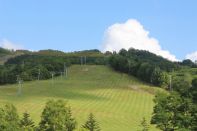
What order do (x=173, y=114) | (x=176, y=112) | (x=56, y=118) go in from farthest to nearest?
(x=56, y=118), (x=173, y=114), (x=176, y=112)

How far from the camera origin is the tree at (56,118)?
3388 inches

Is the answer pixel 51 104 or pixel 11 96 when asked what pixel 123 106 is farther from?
pixel 51 104

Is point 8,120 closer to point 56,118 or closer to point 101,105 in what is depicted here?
point 56,118

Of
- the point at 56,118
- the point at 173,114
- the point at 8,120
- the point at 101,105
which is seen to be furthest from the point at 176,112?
the point at 101,105

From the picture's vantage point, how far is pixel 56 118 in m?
86.6

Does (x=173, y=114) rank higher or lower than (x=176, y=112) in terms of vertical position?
lower

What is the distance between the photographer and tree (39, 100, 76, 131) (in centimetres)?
8606

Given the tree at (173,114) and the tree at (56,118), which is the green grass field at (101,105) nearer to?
the tree at (56,118)

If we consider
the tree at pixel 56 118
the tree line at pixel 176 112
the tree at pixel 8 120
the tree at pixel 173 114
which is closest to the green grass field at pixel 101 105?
the tree at pixel 8 120

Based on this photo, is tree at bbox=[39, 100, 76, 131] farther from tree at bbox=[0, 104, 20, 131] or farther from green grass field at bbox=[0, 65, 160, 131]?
green grass field at bbox=[0, 65, 160, 131]

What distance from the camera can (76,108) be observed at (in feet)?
512

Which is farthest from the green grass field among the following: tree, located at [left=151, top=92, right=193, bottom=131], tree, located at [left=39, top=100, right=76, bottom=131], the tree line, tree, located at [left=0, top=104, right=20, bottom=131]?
tree, located at [left=151, top=92, right=193, bottom=131]

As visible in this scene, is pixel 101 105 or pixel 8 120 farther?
pixel 101 105

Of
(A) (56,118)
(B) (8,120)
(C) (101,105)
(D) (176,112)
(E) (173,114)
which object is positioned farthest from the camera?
(C) (101,105)
